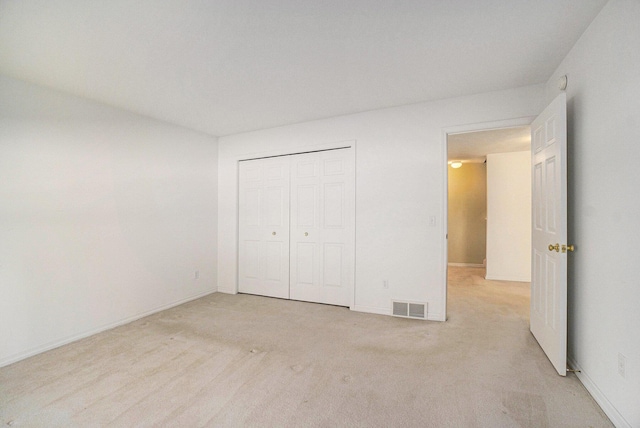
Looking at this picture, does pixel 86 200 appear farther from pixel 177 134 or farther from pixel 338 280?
pixel 338 280

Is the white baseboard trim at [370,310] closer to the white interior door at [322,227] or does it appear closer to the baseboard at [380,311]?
the baseboard at [380,311]

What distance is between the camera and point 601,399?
67.5 inches

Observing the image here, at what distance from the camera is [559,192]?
6.69ft

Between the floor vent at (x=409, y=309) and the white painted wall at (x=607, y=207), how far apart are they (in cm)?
126

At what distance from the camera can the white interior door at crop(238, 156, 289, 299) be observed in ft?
13.4

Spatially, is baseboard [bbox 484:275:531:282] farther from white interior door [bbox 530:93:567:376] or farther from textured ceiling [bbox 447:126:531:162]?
white interior door [bbox 530:93:567:376]

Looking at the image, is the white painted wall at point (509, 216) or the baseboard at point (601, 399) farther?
the white painted wall at point (509, 216)

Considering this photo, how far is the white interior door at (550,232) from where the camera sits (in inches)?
79.4

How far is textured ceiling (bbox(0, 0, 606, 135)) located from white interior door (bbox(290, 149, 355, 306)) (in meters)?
0.94

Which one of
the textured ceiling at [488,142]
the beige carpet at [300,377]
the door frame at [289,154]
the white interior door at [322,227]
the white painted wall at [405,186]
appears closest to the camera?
the beige carpet at [300,377]

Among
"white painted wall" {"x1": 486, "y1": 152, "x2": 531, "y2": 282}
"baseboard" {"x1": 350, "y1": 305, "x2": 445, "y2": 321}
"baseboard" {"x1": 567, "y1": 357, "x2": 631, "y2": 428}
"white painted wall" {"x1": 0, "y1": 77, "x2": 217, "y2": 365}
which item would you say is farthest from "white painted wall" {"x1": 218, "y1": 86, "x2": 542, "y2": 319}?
"white painted wall" {"x1": 486, "y1": 152, "x2": 531, "y2": 282}

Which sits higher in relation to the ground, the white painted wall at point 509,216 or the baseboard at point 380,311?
the white painted wall at point 509,216

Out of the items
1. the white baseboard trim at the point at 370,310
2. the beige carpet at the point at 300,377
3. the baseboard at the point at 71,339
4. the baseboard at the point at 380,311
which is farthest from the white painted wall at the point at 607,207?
the baseboard at the point at 71,339

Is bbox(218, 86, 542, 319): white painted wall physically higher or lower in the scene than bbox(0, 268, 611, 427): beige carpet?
higher
